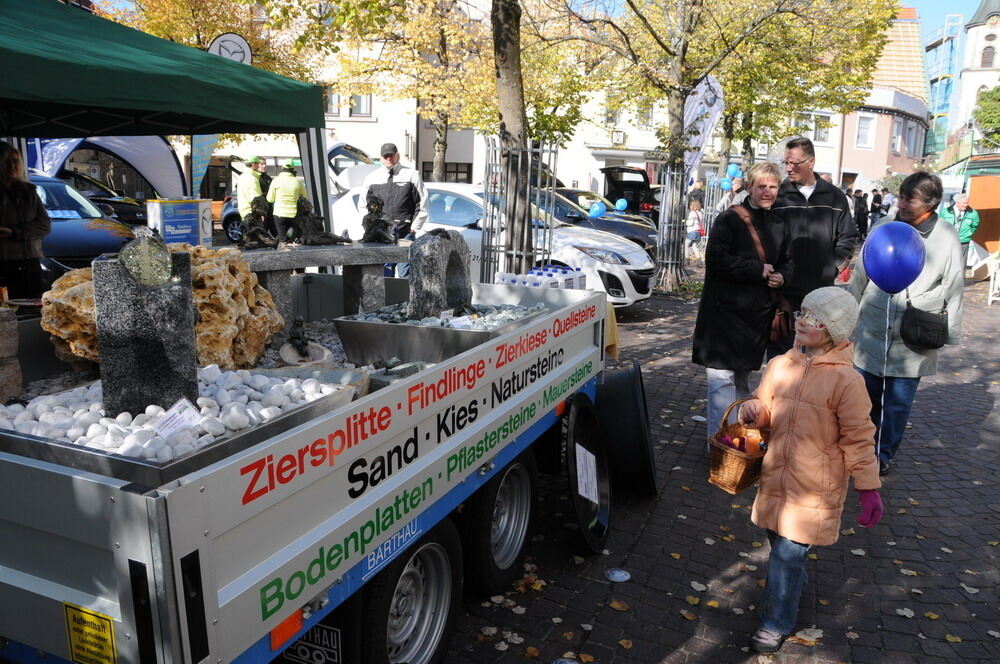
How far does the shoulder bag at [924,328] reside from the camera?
4.95 m

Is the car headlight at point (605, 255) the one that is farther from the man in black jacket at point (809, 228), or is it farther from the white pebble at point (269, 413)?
the white pebble at point (269, 413)

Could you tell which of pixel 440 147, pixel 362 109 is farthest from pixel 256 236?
pixel 362 109

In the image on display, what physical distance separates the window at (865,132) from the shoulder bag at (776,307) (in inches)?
1904

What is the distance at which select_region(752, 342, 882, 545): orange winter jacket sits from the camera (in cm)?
306

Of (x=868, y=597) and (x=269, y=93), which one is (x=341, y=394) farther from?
(x=269, y=93)

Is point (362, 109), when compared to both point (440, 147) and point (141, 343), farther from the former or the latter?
point (141, 343)

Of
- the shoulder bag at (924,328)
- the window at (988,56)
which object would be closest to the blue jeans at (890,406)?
the shoulder bag at (924,328)

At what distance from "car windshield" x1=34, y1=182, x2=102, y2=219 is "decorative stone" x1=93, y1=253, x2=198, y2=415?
8.71 meters

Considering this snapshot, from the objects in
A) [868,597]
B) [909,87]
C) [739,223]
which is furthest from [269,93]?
[909,87]

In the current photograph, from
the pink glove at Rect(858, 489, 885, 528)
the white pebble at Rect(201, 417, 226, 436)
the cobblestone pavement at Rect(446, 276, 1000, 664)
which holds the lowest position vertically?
the cobblestone pavement at Rect(446, 276, 1000, 664)

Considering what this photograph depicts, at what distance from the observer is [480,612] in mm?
3600

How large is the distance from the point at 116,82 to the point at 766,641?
4829 millimetres

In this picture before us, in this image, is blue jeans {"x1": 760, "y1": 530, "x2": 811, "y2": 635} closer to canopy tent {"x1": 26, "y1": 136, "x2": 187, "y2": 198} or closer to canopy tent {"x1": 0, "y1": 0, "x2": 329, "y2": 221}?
canopy tent {"x1": 0, "y1": 0, "x2": 329, "y2": 221}

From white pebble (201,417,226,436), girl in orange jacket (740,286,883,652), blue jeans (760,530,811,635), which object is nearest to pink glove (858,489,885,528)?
girl in orange jacket (740,286,883,652)
